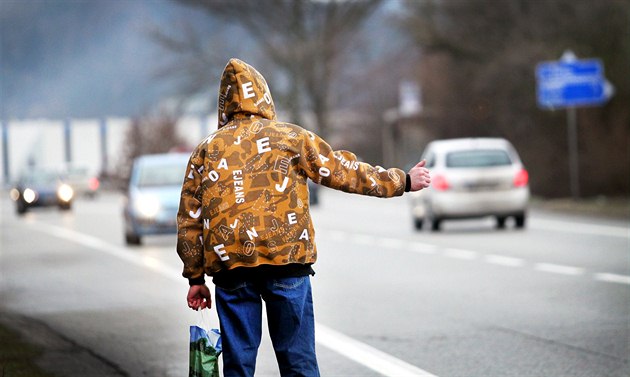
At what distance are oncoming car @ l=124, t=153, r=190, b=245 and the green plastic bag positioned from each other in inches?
691

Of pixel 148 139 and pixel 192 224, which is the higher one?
pixel 148 139

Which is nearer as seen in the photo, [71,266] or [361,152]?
[71,266]

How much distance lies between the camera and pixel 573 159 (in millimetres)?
33406

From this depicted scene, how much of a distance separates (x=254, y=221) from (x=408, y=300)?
300 inches

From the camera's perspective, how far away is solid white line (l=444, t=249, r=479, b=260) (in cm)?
1849

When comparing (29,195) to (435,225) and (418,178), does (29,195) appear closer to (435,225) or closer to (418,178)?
(435,225)

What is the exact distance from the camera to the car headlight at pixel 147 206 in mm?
23422

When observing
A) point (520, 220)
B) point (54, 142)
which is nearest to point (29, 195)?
point (520, 220)

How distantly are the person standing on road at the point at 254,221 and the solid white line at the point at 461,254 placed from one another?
12560 millimetres

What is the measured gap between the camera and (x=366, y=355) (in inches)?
377

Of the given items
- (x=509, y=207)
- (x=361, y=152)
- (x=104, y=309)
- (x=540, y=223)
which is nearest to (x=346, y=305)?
(x=104, y=309)

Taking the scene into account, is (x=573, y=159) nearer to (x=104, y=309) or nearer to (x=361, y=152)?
(x=104, y=309)

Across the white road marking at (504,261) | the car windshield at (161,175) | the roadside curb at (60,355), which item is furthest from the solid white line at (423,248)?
the roadside curb at (60,355)

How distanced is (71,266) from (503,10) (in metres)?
29.1
